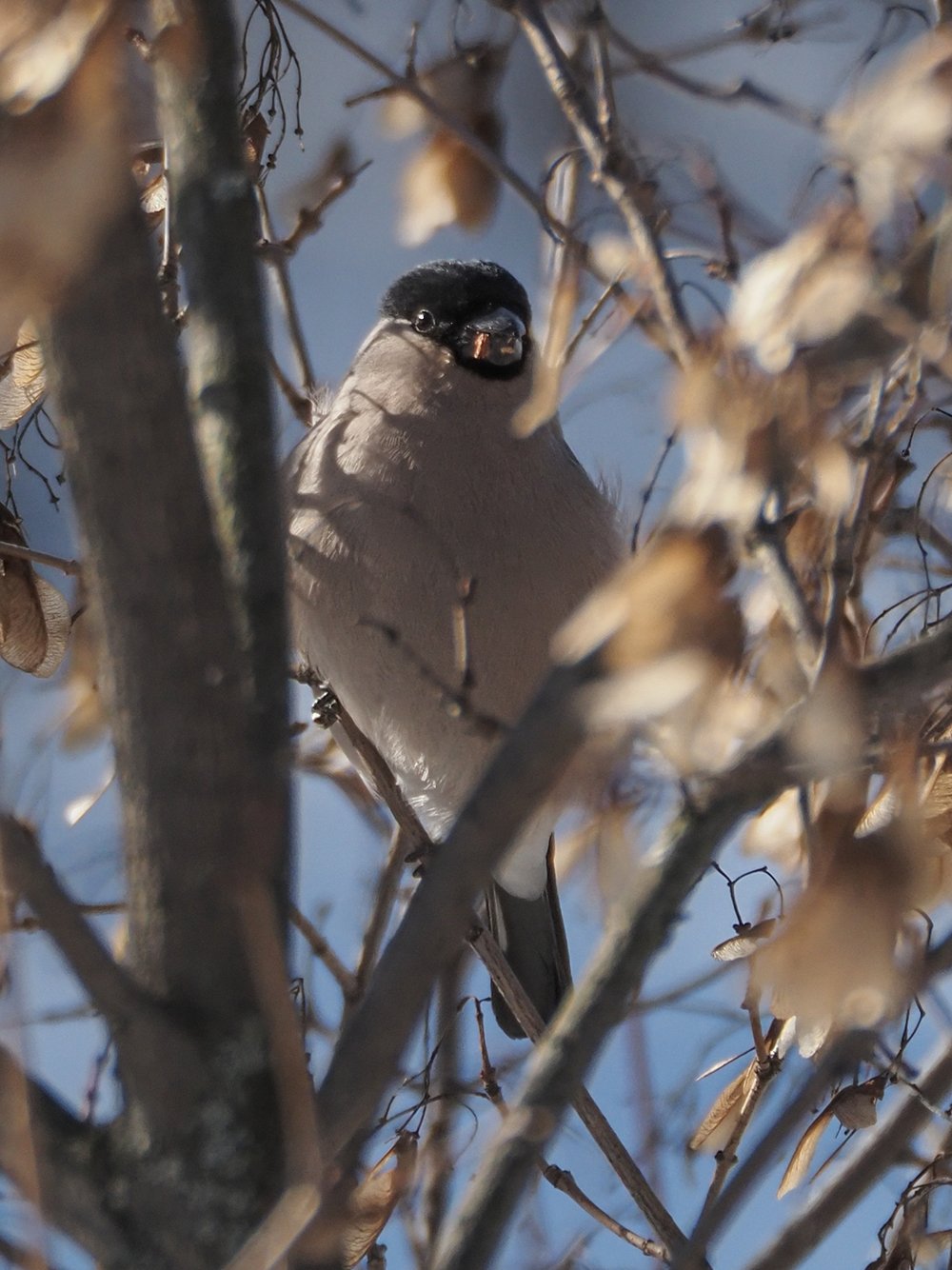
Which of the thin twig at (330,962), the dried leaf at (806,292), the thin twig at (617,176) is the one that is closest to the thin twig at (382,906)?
the thin twig at (330,962)

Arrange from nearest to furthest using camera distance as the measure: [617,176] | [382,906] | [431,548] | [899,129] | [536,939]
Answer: [899,129] → [617,176] → [382,906] → [431,548] → [536,939]

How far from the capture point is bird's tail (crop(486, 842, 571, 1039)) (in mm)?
2766

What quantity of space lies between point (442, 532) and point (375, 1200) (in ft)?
3.47

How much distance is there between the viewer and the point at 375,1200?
1.52 meters

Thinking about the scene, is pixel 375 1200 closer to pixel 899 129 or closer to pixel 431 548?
pixel 431 548

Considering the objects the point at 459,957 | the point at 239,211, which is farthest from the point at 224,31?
the point at 459,957

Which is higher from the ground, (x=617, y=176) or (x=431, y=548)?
(x=431, y=548)

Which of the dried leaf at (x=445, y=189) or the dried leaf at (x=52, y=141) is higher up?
the dried leaf at (x=445, y=189)

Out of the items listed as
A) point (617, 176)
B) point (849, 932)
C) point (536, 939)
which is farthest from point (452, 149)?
point (536, 939)

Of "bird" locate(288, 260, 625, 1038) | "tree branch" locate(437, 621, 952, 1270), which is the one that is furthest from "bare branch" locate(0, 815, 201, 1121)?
"bird" locate(288, 260, 625, 1038)

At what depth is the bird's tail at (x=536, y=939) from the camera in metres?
2.77

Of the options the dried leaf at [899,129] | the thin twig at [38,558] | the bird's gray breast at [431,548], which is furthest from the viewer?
the bird's gray breast at [431,548]

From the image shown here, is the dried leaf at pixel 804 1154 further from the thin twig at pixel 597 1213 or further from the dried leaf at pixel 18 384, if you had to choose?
the dried leaf at pixel 18 384

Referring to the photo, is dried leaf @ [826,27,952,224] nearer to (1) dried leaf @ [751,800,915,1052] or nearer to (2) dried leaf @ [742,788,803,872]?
(1) dried leaf @ [751,800,915,1052]
